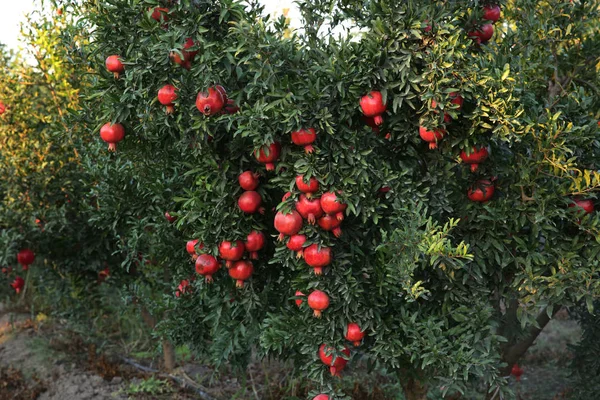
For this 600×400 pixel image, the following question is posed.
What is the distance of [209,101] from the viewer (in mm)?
2445

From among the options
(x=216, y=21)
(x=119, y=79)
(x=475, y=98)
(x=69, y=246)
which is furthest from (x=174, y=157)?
(x=69, y=246)

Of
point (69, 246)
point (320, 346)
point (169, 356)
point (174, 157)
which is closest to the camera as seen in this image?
point (320, 346)

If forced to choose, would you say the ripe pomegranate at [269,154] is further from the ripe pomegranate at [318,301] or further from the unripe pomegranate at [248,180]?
the ripe pomegranate at [318,301]

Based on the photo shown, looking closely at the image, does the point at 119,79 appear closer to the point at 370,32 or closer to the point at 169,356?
the point at 370,32

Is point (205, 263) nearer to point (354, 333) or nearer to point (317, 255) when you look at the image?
point (317, 255)

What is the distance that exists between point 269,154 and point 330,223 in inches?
16.8

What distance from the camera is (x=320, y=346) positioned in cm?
285

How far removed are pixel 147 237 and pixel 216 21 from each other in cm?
166

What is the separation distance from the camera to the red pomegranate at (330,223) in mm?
2523

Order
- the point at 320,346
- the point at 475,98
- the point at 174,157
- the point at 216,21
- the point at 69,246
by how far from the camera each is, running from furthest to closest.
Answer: the point at 69,246 < the point at 174,157 < the point at 320,346 < the point at 216,21 < the point at 475,98

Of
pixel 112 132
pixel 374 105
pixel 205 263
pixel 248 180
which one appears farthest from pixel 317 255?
pixel 112 132

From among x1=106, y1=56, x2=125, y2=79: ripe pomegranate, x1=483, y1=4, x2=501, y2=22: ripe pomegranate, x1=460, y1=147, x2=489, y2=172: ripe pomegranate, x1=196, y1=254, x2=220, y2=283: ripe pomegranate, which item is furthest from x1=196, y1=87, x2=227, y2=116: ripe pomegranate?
x1=483, y1=4, x2=501, y2=22: ripe pomegranate

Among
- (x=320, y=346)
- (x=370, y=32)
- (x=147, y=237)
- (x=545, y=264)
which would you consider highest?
(x=370, y=32)

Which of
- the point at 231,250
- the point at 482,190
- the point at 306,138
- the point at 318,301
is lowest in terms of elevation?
the point at 318,301
